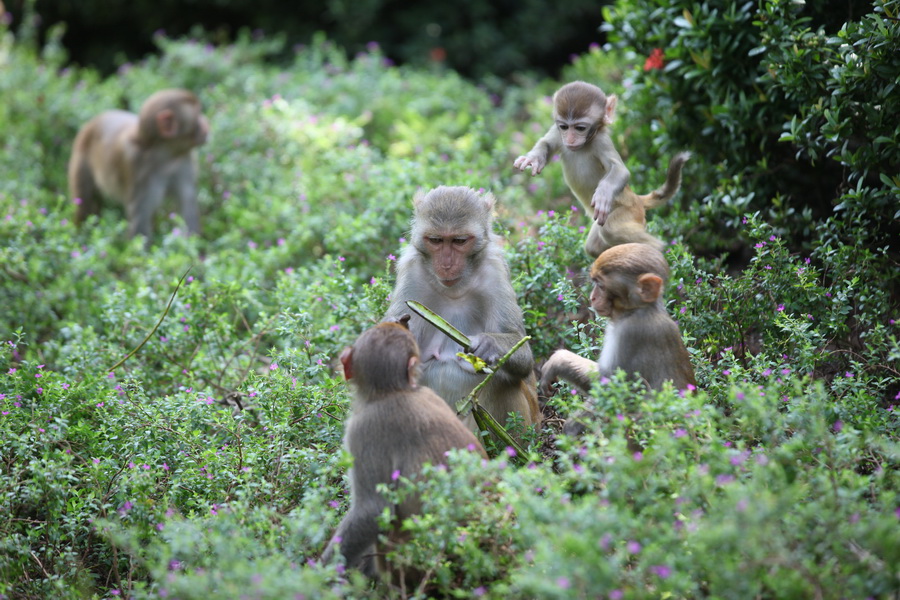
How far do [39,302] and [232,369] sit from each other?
2.26 m

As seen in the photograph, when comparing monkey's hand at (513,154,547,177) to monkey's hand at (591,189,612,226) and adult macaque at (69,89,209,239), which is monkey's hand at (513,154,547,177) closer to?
monkey's hand at (591,189,612,226)

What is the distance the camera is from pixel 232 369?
636cm

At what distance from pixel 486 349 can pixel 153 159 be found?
651 centimetres

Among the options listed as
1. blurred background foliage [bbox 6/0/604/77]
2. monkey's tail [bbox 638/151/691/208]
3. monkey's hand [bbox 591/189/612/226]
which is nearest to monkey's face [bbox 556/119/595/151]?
monkey's hand [bbox 591/189/612/226]

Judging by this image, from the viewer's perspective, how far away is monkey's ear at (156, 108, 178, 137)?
9750 mm

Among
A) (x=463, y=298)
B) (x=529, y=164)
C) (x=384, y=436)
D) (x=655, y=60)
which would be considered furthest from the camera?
(x=655, y=60)

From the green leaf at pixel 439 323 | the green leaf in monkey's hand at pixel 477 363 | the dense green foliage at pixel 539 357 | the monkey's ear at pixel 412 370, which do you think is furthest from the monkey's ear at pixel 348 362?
the green leaf in monkey's hand at pixel 477 363

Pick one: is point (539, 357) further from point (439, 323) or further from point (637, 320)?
point (637, 320)

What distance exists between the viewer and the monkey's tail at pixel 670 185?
5.77m

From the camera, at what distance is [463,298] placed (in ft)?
17.4

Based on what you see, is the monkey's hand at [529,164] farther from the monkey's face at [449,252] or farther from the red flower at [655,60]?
the red flower at [655,60]

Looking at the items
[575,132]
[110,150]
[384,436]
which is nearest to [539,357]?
[575,132]

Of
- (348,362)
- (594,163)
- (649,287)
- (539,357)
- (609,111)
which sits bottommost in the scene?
(348,362)

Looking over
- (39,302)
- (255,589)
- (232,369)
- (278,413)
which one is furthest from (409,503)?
(39,302)
